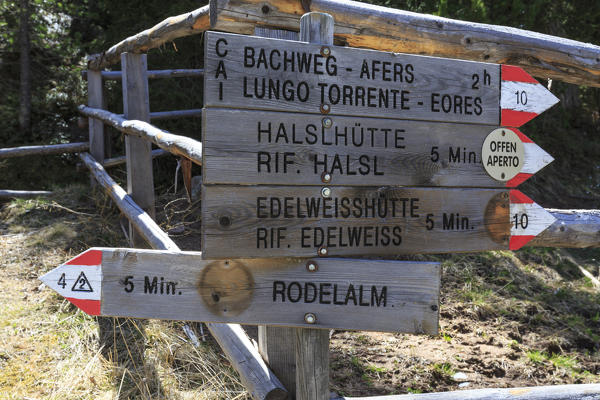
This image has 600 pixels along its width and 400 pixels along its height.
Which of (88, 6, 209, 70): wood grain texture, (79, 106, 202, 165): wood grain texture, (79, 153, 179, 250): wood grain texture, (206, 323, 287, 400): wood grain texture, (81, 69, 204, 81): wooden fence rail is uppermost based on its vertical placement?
(81, 69, 204, 81): wooden fence rail

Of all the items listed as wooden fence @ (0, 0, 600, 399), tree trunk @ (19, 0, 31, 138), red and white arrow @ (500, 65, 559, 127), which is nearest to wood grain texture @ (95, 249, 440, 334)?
wooden fence @ (0, 0, 600, 399)

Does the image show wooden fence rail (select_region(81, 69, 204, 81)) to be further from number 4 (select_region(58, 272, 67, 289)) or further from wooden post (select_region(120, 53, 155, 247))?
number 4 (select_region(58, 272, 67, 289))

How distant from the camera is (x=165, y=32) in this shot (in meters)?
3.49

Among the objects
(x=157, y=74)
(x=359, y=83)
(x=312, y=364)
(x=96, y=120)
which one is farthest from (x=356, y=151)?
(x=96, y=120)

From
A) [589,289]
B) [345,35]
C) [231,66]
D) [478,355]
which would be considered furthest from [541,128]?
[231,66]

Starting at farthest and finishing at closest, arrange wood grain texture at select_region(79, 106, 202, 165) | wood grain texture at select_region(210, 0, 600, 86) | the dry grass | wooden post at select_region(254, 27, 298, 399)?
the dry grass → wood grain texture at select_region(79, 106, 202, 165) → wooden post at select_region(254, 27, 298, 399) → wood grain texture at select_region(210, 0, 600, 86)

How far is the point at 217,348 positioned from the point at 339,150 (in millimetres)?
2437

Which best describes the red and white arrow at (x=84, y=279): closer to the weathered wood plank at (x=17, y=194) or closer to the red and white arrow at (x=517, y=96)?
the red and white arrow at (x=517, y=96)

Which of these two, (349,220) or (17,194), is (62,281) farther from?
(17,194)

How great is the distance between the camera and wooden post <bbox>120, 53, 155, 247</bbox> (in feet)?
14.4

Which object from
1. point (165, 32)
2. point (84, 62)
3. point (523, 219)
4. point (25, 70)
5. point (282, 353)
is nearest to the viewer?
point (523, 219)

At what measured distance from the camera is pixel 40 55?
866cm

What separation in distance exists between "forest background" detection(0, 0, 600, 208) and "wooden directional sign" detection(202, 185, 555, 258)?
16.8 feet

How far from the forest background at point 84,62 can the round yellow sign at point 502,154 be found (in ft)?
16.2
